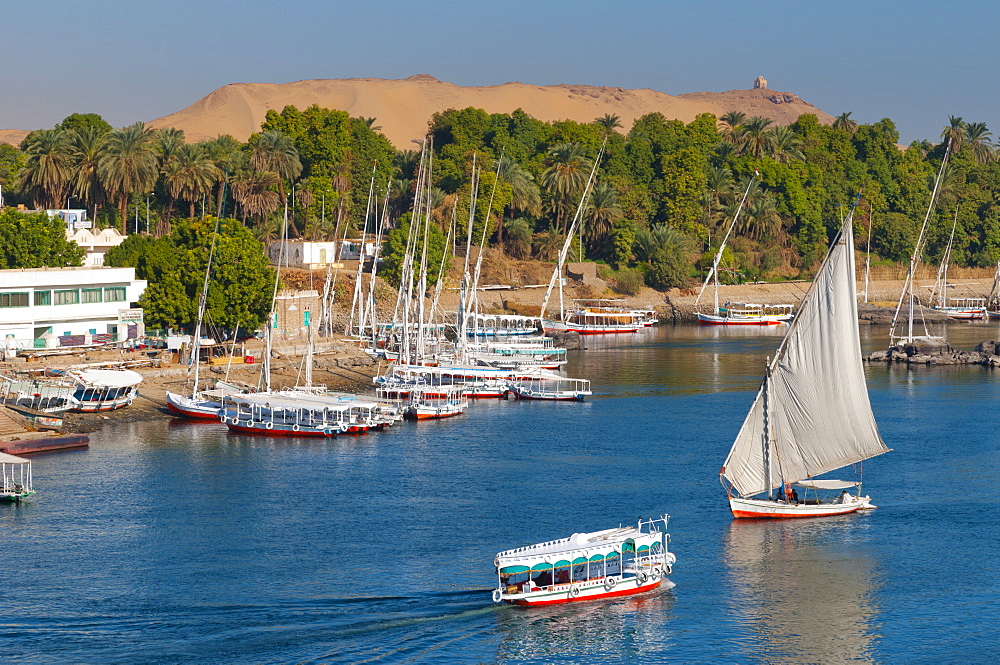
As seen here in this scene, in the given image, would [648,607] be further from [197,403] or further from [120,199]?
[120,199]

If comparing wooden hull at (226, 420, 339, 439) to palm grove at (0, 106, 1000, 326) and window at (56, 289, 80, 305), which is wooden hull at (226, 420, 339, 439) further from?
palm grove at (0, 106, 1000, 326)

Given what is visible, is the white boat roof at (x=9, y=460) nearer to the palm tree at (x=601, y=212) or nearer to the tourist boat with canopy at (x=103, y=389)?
the tourist boat with canopy at (x=103, y=389)

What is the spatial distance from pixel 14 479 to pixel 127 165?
76.3 meters

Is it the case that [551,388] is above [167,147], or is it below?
below

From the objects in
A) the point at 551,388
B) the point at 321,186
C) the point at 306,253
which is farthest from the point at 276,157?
the point at 551,388

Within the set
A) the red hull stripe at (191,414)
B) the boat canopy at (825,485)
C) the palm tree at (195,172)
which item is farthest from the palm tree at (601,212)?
the boat canopy at (825,485)

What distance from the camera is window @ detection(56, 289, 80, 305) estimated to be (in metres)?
113

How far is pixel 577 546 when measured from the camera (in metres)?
53.9

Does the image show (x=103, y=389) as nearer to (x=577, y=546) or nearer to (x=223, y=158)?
(x=577, y=546)

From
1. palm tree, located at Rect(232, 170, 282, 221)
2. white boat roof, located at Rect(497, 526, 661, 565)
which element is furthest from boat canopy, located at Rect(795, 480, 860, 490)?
palm tree, located at Rect(232, 170, 282, 221)

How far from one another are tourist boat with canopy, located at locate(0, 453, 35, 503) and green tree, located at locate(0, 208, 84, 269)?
51995mm

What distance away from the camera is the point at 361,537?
63.5 m

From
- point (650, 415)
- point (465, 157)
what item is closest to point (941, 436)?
point (650, 415)

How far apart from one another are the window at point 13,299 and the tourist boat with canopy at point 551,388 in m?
41.7
